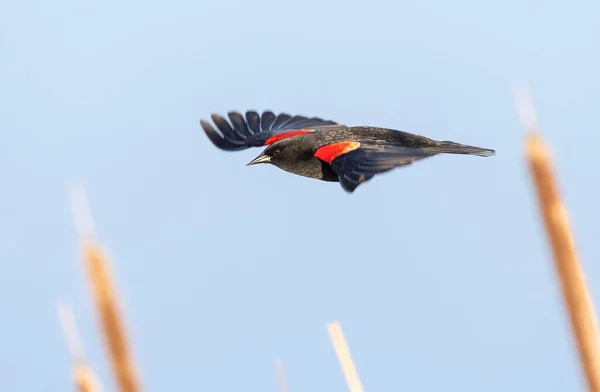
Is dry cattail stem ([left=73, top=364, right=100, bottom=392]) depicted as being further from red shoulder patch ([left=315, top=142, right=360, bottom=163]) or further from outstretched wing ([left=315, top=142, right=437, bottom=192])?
red shoulder patch ([left=315, top=142, right=360, bottom=163])

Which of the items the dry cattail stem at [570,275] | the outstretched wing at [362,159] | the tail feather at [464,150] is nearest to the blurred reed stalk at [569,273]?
the dry cattail stem at [570,275]

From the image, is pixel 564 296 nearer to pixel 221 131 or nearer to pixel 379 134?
pixel 379 134

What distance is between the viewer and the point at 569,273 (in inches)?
52.4

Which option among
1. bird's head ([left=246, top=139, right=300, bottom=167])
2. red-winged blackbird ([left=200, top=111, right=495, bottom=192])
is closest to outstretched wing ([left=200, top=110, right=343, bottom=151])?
red-winged blackbird ([left=200, top=111, right=495, bottom=192])

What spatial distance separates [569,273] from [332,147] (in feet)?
15.2

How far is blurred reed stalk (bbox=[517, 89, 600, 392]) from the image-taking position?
4.32ft

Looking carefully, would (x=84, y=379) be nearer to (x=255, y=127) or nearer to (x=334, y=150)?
(x=334, y=150)

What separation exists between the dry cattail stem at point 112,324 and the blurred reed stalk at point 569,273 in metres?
0.62

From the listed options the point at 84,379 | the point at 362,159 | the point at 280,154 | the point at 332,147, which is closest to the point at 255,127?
the point at 280,154

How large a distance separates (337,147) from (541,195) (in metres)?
4.54

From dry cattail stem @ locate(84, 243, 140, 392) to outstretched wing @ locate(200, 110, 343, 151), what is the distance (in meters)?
6.54

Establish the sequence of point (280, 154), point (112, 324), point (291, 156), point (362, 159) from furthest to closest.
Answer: point (280, 154) → point (291, 156) → point (362, 159) → point (112, 324)

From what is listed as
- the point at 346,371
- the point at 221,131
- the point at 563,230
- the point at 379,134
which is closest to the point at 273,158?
the point at 379,134

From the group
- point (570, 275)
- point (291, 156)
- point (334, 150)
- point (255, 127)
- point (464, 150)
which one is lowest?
point (570, 275)
